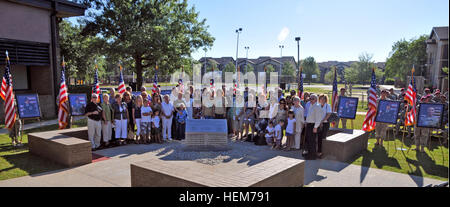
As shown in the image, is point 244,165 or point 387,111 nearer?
point 244,165

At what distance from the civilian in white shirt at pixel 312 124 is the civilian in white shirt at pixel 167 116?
16.5ft

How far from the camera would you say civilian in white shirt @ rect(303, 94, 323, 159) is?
8781 millimetres

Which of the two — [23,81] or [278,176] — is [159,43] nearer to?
[23,81]

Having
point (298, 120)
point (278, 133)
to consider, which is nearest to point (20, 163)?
point (278, 133)

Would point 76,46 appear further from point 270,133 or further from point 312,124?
point 312,124

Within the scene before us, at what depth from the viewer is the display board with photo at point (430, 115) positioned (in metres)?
9.62

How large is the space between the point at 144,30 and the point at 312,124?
18000 mm

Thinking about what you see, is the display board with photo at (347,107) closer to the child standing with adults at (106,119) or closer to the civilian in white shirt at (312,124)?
the civilian in white shirt at (312,124)

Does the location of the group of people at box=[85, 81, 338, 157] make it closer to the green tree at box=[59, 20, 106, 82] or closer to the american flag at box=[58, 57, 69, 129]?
the american flag at box=[58, 57, 69, 129]

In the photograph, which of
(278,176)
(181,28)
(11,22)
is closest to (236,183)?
(278,176)

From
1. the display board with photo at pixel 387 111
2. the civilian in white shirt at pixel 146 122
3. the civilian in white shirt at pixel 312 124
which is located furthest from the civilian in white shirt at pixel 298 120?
the civilian in white shirt at pixel 146 122

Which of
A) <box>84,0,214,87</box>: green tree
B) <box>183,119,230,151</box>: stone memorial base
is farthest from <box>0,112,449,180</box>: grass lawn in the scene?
<box>84,0,214,87</box>: green tree

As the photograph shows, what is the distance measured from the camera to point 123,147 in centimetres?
1039

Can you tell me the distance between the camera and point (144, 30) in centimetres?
2336
